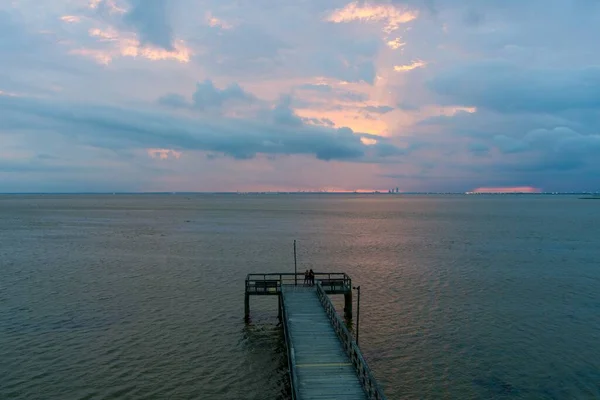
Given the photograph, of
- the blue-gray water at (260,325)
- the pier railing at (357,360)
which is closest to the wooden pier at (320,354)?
the pier railing at (357,360)

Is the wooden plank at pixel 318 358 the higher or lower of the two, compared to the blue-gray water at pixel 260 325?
higher

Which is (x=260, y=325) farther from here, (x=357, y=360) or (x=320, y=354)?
(x=357, y=360)

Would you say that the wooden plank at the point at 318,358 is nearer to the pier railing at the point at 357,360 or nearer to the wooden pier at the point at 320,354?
the wooden pier at the point at 320,354

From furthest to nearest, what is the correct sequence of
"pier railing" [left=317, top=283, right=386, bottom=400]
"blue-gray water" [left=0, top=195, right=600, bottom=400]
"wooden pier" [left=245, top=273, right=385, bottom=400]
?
"blue-gray water" [left=0, top=195, right=600, bottom=400], "wooden pier" [left=245, top=273, right=385, bottom=400], "pier railing" [left=317, top=283, right=386, bottom=400]

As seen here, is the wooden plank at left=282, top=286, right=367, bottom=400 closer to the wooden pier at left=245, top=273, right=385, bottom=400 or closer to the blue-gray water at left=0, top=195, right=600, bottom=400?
the wooden pier at left=245, top=273, right=385, bottom=400

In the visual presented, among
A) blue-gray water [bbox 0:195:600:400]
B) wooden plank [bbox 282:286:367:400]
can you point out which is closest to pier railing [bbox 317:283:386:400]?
wooden plank [bbox 282:286:367:400]

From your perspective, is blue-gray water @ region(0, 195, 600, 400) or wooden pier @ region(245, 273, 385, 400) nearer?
wooden pier @ region(245, 273, 385, 400)

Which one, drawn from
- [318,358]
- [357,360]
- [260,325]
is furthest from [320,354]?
[260,325]

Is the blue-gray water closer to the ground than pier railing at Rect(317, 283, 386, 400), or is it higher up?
closer to the ground
